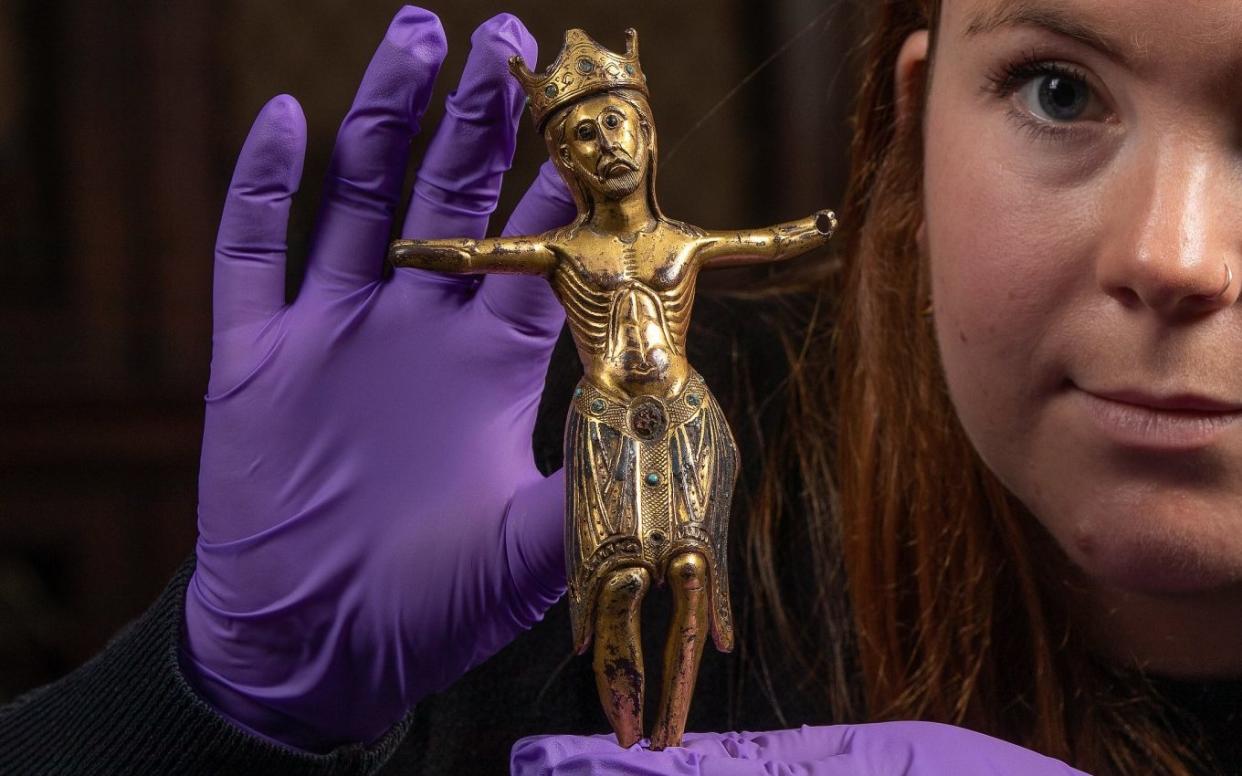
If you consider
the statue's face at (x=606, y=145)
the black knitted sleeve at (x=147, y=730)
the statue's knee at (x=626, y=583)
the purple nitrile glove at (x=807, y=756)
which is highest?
the statue's face at (x=606, y=145)

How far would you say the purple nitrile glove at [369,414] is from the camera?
2.16ft

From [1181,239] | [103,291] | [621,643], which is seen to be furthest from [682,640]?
[103,291]

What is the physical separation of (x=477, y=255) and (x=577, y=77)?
0.09m

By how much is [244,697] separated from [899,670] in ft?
1.26

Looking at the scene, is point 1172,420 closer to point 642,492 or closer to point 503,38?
point 642,492

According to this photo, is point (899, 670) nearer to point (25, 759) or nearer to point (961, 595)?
point (961, 595)

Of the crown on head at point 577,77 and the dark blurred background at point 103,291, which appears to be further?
the dark blurred background at point 103,291

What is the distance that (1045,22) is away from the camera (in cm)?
62

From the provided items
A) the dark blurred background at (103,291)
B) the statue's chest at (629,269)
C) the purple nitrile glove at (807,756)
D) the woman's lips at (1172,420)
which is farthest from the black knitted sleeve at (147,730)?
the dark blurred background at (103,291)

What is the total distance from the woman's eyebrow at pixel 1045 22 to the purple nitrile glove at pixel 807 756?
31 centimetres

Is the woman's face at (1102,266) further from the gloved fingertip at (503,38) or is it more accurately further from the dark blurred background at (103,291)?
the dark blurred background at (103,291)

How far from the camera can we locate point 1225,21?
0.56 m

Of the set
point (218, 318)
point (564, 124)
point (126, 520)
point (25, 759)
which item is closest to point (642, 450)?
point (564, 124)

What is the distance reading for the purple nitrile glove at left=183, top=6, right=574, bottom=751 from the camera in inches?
26.0
